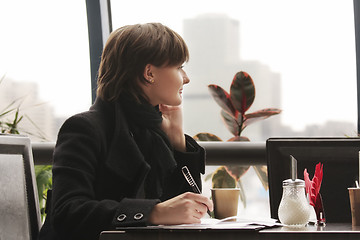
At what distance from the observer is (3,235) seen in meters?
1.47

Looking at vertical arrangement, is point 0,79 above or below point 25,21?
below

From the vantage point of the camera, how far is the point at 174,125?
6.49 feet

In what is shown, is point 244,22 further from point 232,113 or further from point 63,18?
point 63,18

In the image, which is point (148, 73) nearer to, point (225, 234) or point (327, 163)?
point (327, 163)

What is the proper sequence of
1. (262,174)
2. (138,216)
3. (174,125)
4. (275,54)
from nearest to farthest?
(138,216), (174,125), (262,174), (275,54)

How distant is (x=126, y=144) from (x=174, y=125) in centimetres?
34

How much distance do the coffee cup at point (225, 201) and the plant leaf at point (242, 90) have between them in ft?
4.81

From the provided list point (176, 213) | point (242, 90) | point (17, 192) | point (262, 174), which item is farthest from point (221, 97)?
point (176, 213)

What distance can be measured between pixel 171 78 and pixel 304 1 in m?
1.92

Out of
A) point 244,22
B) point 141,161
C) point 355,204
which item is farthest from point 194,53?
point 355,204

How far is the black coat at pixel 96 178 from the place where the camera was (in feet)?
4.57

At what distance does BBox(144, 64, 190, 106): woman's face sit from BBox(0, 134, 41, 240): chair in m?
0.43

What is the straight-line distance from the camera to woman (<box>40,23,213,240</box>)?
1452mm

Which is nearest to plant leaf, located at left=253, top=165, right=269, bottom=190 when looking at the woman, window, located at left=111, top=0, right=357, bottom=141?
window, located at left=111, top=0, right=357, bottom=141
